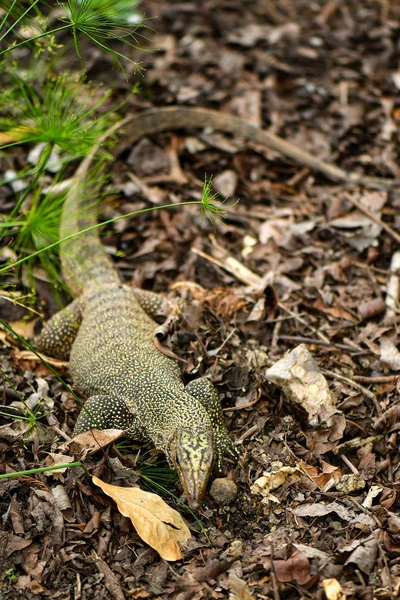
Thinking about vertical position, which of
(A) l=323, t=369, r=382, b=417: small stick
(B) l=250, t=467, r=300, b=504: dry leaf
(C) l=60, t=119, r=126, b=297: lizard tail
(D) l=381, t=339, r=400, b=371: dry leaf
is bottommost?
(D) l=381, t=339, r=400, b=371: dry leaf

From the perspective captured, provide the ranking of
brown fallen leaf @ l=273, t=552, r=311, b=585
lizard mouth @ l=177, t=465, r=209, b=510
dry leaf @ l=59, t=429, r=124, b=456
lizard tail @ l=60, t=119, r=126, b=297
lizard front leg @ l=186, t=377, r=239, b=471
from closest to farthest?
brown fallen leaf @ l=273, t=552, r=311, b=585, lizard mouth @ l=177, t=465, r=209, b=510, dry leaf @ l=59, t=429, r=124, b=456, lizard front leg @ l=186, t=377, r=239, b=471, lizard tail @ l=60, t=119, r=126, b=297

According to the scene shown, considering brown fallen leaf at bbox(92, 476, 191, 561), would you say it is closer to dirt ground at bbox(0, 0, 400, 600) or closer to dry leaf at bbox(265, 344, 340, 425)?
dirt ground at bbox(0, 0, 400, 600)

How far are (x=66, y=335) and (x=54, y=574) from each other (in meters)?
3.01

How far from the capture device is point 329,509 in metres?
5.27

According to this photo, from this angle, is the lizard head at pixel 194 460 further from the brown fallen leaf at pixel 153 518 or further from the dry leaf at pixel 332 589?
the dry leaf at pixel 332 589

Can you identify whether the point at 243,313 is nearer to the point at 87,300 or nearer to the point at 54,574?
the point at 87,300

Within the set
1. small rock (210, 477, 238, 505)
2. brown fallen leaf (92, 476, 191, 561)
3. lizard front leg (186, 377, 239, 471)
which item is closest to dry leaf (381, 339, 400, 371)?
lizard front leg (186, 377, 239, 471)

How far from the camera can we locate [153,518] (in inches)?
202

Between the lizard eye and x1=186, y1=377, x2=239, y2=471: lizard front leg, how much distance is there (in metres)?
0.47

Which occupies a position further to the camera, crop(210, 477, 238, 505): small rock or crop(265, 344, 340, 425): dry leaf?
crop(265, 344, 340, 425): dry leaf

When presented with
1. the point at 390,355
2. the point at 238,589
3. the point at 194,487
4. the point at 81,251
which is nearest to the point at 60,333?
the point at 81,251

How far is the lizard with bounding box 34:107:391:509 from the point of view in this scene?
5547 mm

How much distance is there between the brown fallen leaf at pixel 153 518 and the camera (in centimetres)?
503

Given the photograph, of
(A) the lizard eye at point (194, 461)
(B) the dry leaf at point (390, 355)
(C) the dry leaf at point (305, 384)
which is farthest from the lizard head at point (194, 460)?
(B) the dry leaf at point (390, 355)
